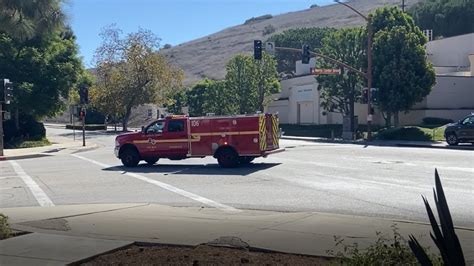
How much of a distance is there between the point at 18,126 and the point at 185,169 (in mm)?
30739

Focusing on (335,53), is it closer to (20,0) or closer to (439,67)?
(439,67)

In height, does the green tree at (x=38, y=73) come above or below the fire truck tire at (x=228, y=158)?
above

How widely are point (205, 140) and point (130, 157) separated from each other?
3290mm

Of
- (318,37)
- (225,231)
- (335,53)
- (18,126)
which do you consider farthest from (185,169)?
(318,37)

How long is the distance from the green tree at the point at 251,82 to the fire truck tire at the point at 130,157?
1929 inches

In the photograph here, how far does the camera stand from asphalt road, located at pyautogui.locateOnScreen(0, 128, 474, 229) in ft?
42.0

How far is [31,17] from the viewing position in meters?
8.41

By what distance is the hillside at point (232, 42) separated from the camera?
16088cm

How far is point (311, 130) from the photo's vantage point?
62.8 metres

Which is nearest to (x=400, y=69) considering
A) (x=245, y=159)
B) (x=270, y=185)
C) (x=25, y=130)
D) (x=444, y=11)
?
(x=245, y=159)

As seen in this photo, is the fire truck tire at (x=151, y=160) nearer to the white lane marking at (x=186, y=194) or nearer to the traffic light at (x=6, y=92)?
the white lane marking at (x=186, y=194)

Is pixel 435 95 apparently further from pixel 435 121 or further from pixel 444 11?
pixel 444 11

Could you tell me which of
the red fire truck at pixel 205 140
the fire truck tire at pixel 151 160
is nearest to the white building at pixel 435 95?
the red fire truck at pixel 205 140

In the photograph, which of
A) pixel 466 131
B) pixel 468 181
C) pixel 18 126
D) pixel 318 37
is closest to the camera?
pixel 468 181
